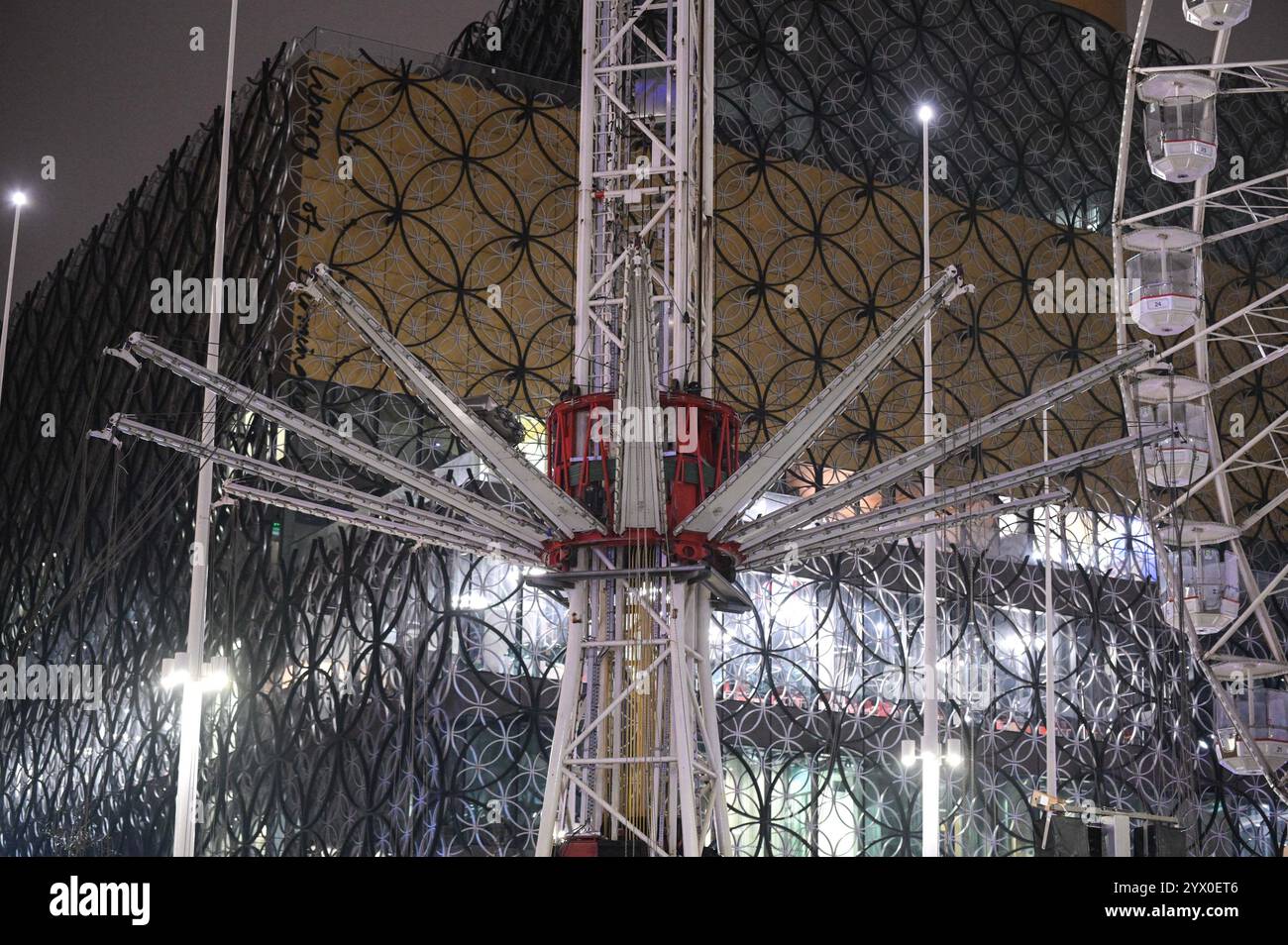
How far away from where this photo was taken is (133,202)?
2040 inches

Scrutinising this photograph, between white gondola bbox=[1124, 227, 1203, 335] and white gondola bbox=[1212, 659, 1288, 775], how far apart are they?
6482 millimetres

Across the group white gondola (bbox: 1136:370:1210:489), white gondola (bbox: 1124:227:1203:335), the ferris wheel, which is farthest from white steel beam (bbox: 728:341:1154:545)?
white gondola (bbox: 1136:370:1210:489)

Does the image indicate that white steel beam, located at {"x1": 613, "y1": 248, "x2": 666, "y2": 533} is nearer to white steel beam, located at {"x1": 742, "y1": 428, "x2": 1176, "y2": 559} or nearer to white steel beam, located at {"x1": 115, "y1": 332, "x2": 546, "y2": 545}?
white steel beam, located at {"x1": 115, "y1": 332, "x2": 546, "y2": 545}

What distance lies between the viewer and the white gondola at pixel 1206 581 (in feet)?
91.6

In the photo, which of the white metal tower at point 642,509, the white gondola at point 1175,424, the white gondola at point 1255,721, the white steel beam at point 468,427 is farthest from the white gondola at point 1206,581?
the white steel beam at point 468,427

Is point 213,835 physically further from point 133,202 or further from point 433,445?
point 133,202

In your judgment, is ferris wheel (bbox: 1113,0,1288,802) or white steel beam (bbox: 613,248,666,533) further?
ferris wheel (bbox: 1113,0,1288,802)

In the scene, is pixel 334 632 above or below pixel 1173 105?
below

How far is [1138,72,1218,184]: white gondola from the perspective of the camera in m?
25.7

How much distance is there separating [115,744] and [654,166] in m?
26.7

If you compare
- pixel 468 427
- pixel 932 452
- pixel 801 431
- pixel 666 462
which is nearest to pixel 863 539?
pixel 932 452

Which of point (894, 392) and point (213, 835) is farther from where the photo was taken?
point (894, 392)
